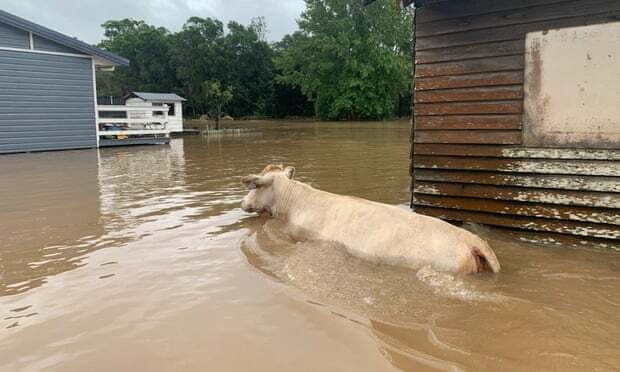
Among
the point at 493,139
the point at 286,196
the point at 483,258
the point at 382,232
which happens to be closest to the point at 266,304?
the point at 382,232

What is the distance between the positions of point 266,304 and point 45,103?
775 inches

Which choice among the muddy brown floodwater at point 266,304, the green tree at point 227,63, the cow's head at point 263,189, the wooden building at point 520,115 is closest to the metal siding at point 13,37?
the muddy brown floodwater at point 266,304

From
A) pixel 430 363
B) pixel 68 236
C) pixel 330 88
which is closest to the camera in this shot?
pixel 430 363

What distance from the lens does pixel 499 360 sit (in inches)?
138

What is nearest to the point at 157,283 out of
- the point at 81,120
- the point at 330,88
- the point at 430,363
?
the point at 430,363

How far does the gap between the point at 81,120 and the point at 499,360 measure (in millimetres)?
21887

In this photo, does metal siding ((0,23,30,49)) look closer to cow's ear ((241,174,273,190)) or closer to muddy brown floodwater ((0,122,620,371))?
muddy brown floodwater ((0,122,620,371))

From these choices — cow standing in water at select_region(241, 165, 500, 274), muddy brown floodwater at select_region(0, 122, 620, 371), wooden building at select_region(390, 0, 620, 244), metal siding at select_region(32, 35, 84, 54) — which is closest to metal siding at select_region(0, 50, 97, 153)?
metal siding at select_region(32, 35, 84, 54)

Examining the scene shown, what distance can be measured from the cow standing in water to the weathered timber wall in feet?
6.28

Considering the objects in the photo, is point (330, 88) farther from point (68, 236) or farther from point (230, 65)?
point (68, 236)

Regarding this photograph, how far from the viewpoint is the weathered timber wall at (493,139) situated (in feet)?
20.3

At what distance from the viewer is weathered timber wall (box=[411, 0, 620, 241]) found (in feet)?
20.3

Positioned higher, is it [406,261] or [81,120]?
[81,120]

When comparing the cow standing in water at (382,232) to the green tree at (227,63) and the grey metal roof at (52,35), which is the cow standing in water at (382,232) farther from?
the green tree at (227,63)
